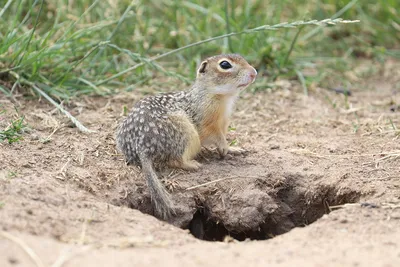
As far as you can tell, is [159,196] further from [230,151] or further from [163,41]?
[163,41]

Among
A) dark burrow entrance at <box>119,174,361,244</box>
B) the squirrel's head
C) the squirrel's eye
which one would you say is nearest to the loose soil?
dark burrow entrance at <box>119,174,361,244</box>

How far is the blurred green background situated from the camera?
668 centimetres

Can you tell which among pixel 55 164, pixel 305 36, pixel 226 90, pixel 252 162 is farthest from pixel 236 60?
pixel 305 36

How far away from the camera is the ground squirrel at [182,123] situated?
17.5 ft

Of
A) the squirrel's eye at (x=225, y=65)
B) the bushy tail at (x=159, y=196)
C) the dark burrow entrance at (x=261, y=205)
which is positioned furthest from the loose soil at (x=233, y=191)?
the squirrel's eye at (x=225, y=65)

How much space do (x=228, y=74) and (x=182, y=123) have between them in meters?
0.58

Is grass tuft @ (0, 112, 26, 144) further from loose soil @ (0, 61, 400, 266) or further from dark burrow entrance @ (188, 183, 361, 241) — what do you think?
dark burrow entrance @ (188, 183, 361, 241)

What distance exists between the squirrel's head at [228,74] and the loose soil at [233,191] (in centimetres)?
58

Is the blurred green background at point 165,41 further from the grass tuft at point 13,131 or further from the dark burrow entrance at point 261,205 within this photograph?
the dark burrow entrance at point 261,205

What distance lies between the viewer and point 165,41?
815 centimetres

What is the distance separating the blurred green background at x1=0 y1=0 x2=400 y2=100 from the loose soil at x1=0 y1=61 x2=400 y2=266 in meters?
0.27

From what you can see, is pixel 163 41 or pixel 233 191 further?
pixel 163 41

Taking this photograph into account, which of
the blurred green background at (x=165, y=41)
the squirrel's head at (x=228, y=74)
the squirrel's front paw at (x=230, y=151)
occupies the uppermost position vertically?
the squirrel's head at (x=228, y=74)

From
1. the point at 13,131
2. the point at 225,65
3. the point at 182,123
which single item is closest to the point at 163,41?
the point at 225,65
